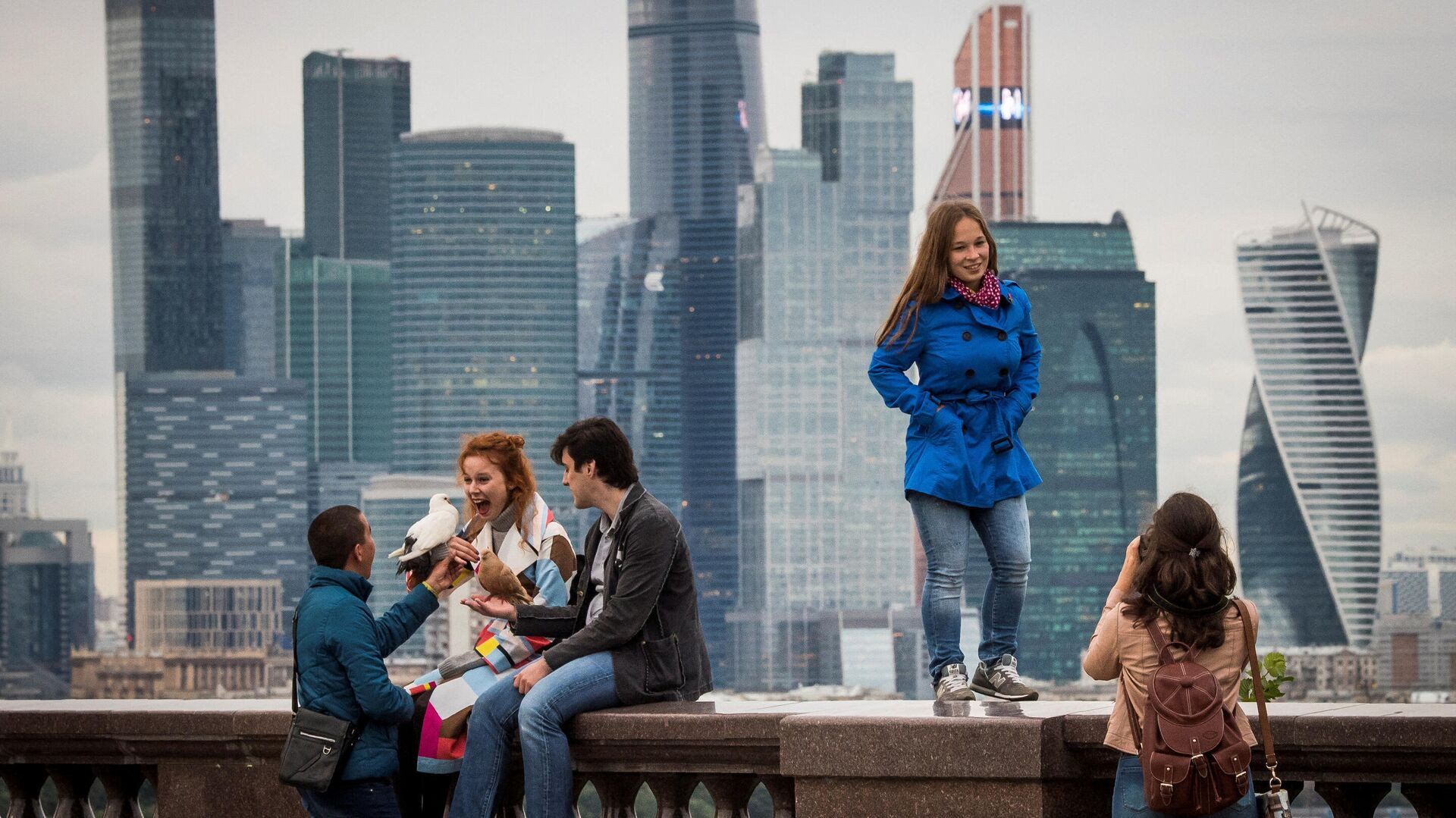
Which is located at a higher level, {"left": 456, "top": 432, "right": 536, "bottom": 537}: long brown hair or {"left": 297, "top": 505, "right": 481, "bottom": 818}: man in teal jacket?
{"left": 456, "top": 432, "right": 536, "bottom": 537}: long brown hair

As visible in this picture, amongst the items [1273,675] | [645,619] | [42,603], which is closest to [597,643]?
[645,619]

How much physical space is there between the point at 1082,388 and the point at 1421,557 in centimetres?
3318

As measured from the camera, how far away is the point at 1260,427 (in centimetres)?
18138

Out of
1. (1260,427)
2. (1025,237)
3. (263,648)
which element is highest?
(1025,237)

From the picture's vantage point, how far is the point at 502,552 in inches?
305

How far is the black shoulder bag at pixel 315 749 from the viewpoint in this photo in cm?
700

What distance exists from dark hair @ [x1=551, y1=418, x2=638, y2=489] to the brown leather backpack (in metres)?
2.22

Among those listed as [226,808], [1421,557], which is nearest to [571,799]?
[226,808]

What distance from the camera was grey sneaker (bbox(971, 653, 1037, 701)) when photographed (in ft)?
24.4

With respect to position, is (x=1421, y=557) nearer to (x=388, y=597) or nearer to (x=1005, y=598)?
(x=388, y=597)

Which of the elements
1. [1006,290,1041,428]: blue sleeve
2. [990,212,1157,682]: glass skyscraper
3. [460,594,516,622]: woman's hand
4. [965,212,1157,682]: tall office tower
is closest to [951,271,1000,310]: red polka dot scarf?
→ [1006,290,1041,428]: blue sleeve

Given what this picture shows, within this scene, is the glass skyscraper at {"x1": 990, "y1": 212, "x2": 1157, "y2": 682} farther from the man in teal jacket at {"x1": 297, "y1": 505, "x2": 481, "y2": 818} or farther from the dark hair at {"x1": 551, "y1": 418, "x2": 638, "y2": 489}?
the man in teal jacket at {"x1": 297, "y1": 505, "x2": 481, "y2": 818}

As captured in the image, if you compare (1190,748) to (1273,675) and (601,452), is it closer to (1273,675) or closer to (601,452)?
(1273,675)

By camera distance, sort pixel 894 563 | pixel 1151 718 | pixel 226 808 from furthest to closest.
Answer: pixel 894 563 < pixel 226 808 < pixel 1151 718
